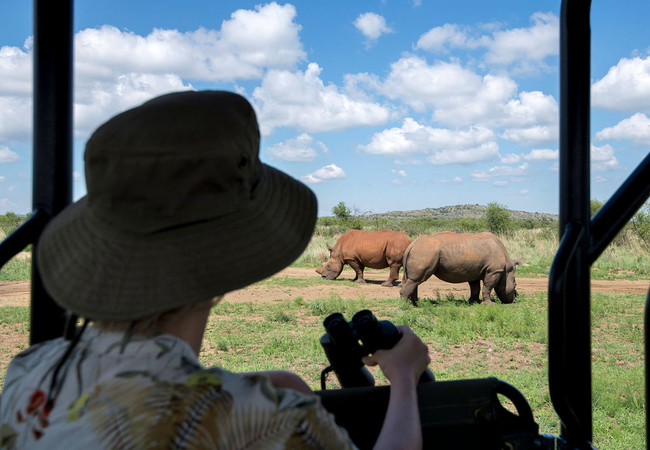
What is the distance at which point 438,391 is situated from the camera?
138cm

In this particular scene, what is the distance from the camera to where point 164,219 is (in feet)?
2.86

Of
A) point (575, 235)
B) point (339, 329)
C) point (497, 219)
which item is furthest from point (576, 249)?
point (497, 219)

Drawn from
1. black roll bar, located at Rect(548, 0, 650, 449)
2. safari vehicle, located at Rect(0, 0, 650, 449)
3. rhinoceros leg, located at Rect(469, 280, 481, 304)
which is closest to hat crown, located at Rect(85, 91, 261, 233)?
safari vehicle, located at Rect(0, 0, 650, 449)

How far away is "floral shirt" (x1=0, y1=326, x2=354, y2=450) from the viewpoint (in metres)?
0.77

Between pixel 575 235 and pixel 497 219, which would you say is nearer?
pixel 575 235

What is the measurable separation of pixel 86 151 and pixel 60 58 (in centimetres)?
73

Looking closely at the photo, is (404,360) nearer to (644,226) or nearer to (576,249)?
(576,249)

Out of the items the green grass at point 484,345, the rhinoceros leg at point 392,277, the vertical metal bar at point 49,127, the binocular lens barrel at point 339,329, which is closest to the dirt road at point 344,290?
the rhinoceros leg at point 392,277

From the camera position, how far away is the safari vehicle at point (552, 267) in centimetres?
127

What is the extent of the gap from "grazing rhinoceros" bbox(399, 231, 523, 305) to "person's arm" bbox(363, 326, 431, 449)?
882 cm

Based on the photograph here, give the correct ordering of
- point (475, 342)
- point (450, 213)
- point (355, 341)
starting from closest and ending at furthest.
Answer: point (355, 341)
point (475, 342)
point (450, 213)

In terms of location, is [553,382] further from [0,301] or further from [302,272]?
[302,272]

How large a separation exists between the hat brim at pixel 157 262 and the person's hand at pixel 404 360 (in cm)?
35

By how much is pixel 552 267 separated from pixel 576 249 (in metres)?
0.08
